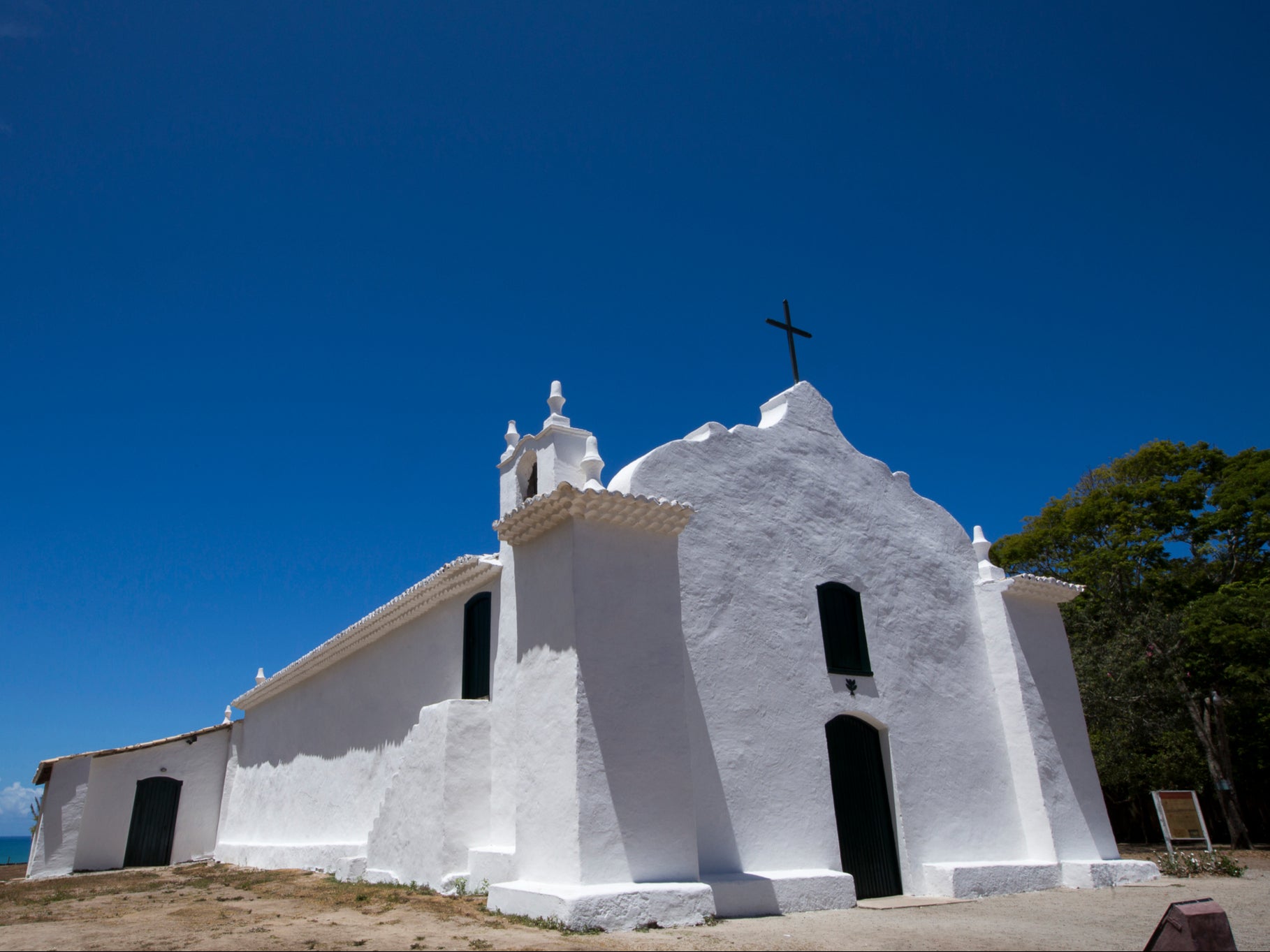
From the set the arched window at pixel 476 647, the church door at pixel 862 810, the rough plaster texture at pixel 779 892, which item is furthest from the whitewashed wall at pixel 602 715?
the church door at pixel 862 810

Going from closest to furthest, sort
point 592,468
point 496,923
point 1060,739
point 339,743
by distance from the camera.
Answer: point 496,923
point 592,468
point 1060,739
point 339,743

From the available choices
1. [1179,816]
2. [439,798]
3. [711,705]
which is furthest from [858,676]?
[439,798]

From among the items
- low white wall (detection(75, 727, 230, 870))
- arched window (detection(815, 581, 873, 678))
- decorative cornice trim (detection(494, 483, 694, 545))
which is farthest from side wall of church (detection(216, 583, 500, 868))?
arched window (detection(815, 581, 873, 678))

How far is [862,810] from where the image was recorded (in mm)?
10570

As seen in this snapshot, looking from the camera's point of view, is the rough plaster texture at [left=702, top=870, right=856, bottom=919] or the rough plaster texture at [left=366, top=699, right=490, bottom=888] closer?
the rough plaster texture at [left=702, top=870, right=856, bottom=919]

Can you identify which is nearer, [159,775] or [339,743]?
[339,743]

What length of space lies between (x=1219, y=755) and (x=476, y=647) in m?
17.7

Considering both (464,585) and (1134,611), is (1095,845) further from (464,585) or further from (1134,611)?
(1134,611)

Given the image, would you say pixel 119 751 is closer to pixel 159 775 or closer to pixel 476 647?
pixel 159 775

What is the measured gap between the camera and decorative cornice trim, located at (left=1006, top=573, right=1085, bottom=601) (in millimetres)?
12930

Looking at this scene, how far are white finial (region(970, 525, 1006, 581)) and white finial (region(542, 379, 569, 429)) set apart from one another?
7.24 meters

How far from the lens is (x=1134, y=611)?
70.5ft

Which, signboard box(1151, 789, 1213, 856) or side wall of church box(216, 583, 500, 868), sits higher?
side wall of church box(216, 583, 500, 868)

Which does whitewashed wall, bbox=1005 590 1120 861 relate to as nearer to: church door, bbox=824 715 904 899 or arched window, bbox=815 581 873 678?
church door, bbox=824 715 904 899
